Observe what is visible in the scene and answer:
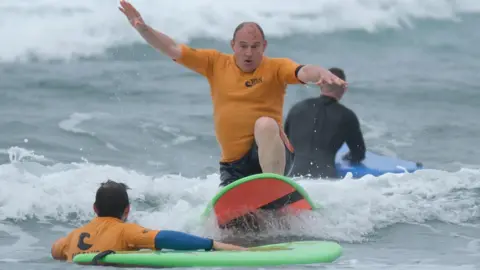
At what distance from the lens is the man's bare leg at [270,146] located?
7.14m

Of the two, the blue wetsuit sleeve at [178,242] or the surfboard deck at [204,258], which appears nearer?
the surfboard deck at [204,258]

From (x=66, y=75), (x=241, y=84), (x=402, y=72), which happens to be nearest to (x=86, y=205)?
(x=241, y=84)

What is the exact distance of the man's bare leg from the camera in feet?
23.4

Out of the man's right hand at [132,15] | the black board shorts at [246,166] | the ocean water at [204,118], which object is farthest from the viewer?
the ocean water at [204,118]

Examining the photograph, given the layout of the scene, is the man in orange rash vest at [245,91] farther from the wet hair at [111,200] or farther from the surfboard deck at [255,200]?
the wet hair at [111,200]

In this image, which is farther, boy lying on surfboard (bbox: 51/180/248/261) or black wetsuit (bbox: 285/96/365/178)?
black wetsuit (bbox: 285/96/365/178)

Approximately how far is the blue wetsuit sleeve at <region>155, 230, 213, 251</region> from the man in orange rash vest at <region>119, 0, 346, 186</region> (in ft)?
4.07

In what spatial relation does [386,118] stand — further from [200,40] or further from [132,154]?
[200,40]

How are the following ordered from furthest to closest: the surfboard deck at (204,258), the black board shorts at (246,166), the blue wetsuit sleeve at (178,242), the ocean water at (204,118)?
1. the ocean water at (204,118)
2. the black board shorts at (246,166)
3. the blue wetsuit sleeve at (178,242)
4. the surfboard deck at (204,258)

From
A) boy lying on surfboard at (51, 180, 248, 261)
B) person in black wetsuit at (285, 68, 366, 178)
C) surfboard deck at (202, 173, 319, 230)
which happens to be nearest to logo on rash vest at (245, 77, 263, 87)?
surfboard deck at (202, 173, 319, 230)

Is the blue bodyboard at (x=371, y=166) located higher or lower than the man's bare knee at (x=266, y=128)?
higher

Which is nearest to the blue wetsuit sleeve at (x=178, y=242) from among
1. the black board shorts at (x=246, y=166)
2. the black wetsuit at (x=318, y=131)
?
the black board shorts at (x=246, y=166)

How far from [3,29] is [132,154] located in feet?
25.0

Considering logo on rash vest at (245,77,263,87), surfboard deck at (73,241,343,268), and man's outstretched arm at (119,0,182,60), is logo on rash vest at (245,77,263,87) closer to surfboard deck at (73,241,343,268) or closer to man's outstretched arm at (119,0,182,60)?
man's outstretched arm at (119,0,182,60)
